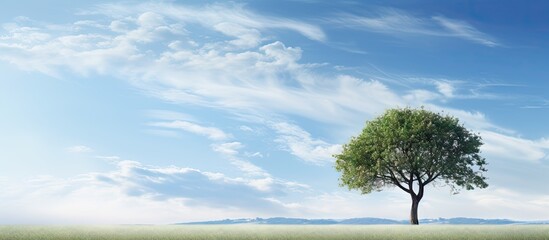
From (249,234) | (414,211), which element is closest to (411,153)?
(414,211)

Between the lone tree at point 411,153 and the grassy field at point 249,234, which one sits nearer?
the grassy field at point 249,234

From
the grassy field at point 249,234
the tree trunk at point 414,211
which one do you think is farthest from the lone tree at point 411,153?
the grassy field at point 249,234

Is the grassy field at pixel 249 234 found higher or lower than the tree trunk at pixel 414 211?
lower

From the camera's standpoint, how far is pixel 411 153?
70062 mm

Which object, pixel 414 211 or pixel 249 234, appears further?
pixel 414 211

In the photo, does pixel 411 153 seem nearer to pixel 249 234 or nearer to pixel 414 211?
pixel 414 211

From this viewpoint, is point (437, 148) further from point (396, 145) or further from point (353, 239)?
point (353, 239)

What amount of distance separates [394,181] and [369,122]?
8111mm

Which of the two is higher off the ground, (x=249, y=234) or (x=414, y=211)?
(x=414, y=211)

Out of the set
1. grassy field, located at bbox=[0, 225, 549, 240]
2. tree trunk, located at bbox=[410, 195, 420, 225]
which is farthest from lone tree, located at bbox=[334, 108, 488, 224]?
grassy field, located at bbox=[0, 225, 549, 240]

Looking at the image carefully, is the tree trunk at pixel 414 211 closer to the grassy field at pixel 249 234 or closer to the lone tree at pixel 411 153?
the lone tree at pixel 411 153

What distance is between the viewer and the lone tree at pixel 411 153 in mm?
70000

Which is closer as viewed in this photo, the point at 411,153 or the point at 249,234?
the point at 249,234

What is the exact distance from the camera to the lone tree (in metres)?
70.0
